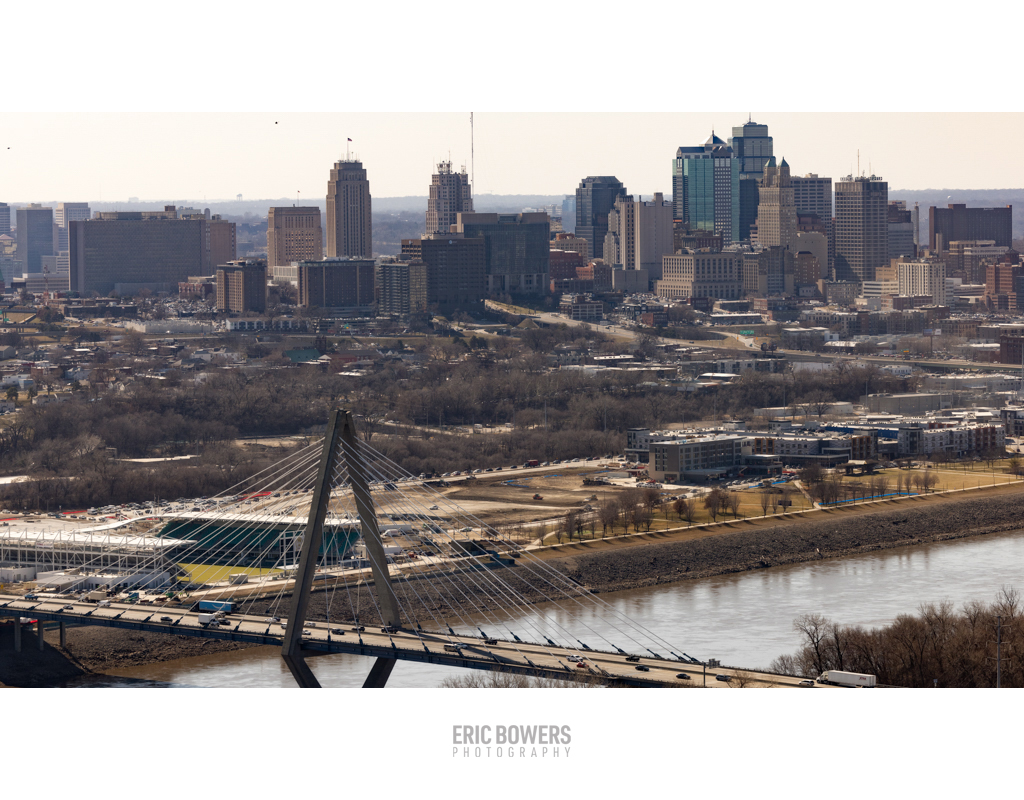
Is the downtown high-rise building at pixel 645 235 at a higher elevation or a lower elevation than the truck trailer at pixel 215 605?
higher

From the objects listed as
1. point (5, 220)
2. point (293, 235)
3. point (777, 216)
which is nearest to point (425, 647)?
point (777, 216)

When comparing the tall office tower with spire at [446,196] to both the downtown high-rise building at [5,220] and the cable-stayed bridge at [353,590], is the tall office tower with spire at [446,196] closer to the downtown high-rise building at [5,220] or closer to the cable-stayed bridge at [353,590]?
the downtown high-rise building at [5,220]

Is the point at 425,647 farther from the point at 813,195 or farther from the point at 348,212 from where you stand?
the point at 813,195

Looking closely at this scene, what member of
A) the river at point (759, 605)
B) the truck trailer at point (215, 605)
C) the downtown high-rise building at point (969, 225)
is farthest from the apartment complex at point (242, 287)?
the truck trailer at point (215, 605)

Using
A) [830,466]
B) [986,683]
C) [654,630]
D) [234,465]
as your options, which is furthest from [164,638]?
[830,466]

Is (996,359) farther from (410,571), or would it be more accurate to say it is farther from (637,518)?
(410,571)

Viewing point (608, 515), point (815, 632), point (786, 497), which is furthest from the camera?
point (786, 497)
